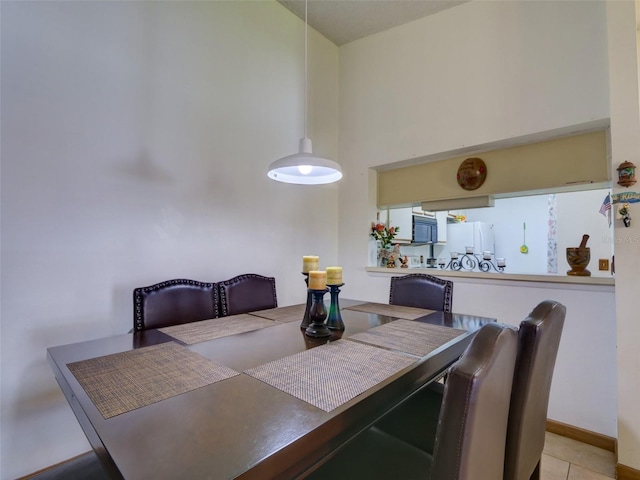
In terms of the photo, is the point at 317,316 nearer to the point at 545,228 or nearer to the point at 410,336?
the point at 410,336

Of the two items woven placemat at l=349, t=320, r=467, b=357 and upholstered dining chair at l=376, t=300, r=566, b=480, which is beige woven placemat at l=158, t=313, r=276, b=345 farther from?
upholstered dining chair at l=376, t=300, r=566, b=480

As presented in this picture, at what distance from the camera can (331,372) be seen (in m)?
0.95

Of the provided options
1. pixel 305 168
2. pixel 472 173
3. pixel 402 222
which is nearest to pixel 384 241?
pixel 402 222

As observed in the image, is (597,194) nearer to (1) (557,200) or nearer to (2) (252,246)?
(1) (557,200)

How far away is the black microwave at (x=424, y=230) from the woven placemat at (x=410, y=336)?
2.32 meters

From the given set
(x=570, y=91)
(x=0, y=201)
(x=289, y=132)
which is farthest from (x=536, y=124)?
(x=0, y=201)

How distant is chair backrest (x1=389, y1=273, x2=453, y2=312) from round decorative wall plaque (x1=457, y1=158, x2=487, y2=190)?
1.02 metres

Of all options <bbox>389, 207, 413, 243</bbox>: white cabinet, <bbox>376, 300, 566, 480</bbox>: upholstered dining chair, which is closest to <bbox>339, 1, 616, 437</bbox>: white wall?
<bbox>389, 207, 413, 243</bbox>: white cabinet

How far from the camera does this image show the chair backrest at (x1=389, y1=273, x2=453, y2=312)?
1989mm

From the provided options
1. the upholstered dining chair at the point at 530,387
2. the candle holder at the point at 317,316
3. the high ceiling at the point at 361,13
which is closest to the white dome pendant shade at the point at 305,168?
the candle holder at the point at 317,316

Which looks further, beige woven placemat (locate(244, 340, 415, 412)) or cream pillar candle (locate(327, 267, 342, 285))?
cream pillar candle (locate(327, 267, 342, 285))

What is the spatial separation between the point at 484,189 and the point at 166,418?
105 inches

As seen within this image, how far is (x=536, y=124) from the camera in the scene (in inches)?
88.6

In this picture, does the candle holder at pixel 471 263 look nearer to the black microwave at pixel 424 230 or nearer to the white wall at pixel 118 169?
the black microwave at pixel 424 230
